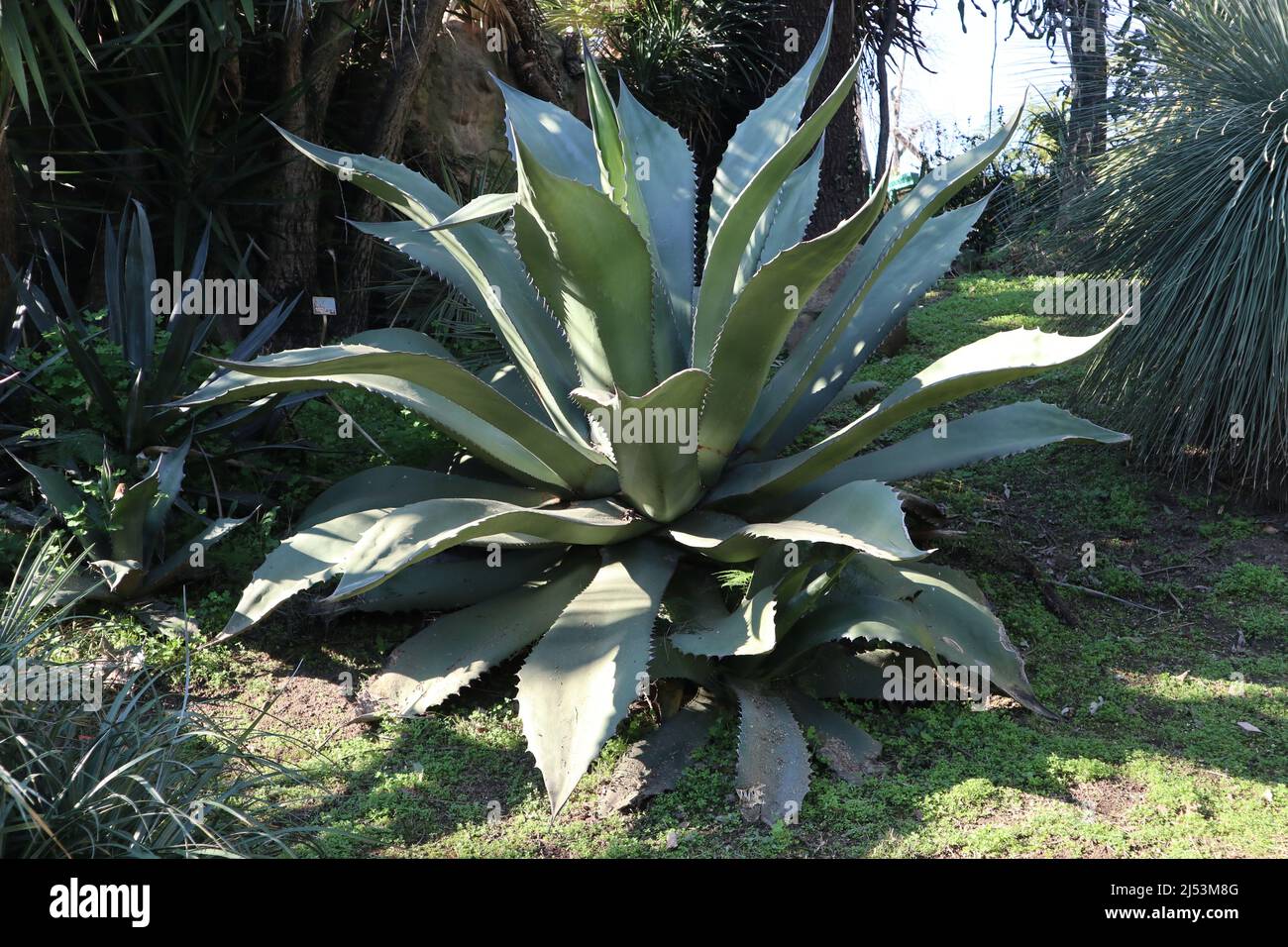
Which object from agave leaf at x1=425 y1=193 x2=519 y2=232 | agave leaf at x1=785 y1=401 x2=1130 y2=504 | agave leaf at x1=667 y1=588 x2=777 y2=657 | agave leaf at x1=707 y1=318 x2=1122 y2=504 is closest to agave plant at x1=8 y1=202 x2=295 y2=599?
agave leaf at x1=425 y1=193 x2=519 y2=232

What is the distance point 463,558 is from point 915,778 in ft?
5.62

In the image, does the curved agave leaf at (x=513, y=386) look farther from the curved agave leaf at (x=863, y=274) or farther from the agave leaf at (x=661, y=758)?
the agave leaf at (x=661, y=758)

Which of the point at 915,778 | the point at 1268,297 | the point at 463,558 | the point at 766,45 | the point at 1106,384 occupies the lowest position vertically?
the point at 915,778

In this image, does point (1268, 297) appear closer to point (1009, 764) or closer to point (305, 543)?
point (1009, 764)

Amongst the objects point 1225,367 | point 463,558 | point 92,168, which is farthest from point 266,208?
point 1225,367

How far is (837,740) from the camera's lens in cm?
324

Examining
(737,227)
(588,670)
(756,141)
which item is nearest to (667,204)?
(756,141)

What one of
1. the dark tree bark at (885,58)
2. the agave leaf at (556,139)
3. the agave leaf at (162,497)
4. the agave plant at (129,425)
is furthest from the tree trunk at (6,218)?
the dark tree bark at (885,58)

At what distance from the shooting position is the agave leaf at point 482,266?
3795 mm

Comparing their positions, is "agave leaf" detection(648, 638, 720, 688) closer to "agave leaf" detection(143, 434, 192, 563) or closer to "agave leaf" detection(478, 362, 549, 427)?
"agave leaf" detection(478, 362, 549, 427)

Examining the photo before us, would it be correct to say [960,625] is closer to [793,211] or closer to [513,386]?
[793,211]

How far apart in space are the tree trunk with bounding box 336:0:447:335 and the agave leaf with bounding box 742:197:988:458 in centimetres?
247

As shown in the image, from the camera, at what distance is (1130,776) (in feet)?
10.2

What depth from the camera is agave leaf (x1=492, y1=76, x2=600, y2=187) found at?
398cm
